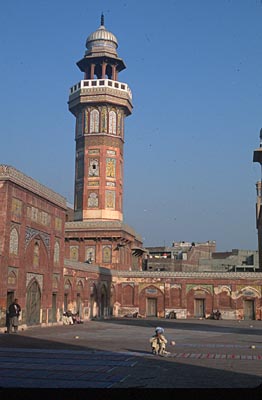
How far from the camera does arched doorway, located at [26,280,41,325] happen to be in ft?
83.0

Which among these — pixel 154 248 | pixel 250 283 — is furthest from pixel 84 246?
pixel 154 248

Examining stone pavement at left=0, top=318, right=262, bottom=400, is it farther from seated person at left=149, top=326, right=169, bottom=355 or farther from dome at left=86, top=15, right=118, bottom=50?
dome at left=86, top=15, right=118, bottom=50

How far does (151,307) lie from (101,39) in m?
24.7

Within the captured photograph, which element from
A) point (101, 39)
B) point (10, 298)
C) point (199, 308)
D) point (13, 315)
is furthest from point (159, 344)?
point (101, 39)

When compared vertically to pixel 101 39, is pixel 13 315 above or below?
below

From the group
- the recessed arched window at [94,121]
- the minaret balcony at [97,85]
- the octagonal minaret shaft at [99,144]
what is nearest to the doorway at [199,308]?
the octagonal minaret shaft at [99,144]

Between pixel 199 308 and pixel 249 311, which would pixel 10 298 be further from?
pixel 249 311

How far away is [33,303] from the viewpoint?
85.5ft

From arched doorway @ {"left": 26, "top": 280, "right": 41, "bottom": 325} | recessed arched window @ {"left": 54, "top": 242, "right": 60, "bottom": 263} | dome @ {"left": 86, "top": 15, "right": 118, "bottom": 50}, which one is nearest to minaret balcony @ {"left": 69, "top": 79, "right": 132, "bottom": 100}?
dome @ {"left": 86, "top": 15, "right": 118, "bottom": 50}

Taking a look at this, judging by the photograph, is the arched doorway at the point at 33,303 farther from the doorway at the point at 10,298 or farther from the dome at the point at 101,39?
the dome at the point at 101,39

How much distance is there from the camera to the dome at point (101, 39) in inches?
1914

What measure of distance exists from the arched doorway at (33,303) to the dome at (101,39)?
28.8 meters

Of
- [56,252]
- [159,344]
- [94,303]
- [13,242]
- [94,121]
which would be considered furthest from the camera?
[94,121]
